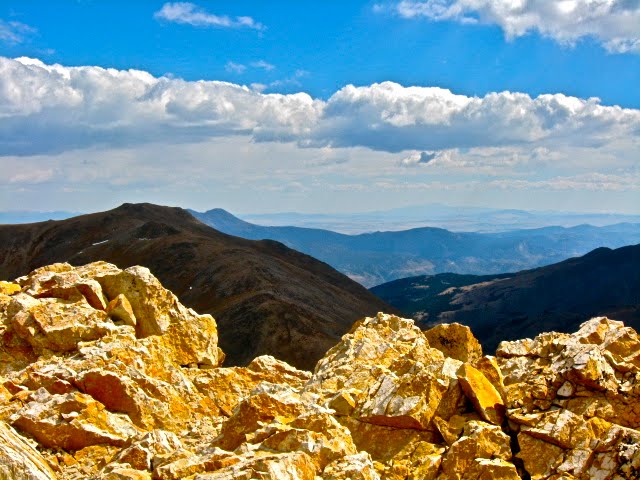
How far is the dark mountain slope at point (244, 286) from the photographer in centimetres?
10394

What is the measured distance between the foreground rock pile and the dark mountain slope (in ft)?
234

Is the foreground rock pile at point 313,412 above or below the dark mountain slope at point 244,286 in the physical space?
above

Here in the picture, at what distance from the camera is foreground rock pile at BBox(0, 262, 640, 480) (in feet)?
50.5

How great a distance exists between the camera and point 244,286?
13212cm

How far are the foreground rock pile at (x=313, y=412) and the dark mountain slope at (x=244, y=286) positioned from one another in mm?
71405

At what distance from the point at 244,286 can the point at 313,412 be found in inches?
4560

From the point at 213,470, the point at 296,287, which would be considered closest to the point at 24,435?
the point at 213,470

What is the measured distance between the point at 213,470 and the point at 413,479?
5.71 metres

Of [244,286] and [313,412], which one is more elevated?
[313,412]

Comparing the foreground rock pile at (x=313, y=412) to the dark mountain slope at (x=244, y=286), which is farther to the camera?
the dark mountain slope at (x=244, y=286)

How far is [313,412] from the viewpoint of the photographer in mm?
17688

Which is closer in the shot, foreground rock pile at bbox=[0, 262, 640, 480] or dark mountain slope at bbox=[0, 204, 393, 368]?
foreground rock pile at bbox=[0, 262, 640, 480]

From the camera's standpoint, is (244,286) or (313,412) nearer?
(313,412)

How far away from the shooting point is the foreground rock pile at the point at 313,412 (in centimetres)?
1538
